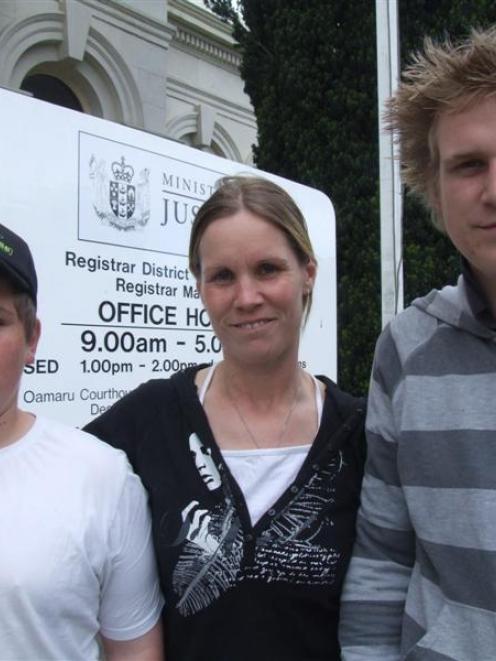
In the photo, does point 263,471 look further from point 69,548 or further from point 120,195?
point 120,195

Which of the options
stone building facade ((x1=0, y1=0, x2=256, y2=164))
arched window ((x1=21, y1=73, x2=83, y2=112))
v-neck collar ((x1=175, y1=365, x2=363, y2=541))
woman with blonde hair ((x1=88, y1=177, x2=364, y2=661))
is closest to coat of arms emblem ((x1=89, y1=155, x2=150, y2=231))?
woman with blonde hair ((x1=88, y1=177, x2=364, y2=661))

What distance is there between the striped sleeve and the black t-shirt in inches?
3.0

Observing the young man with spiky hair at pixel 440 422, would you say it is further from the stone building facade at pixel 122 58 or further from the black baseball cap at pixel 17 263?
the stone building facade at pixel 122 58

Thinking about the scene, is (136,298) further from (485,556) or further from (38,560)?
(485,556)

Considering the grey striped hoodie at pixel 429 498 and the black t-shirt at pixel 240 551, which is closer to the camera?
the grey striped hoodie at pixel 429 498

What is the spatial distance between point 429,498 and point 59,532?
676 millimetres

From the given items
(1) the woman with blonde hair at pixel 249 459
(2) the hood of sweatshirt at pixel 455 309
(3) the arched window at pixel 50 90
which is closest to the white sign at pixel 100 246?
(1) the woman with blonde hair at pixel 249 459

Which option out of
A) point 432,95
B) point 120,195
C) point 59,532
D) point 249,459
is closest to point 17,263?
point 59,532

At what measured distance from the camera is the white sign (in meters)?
2.41

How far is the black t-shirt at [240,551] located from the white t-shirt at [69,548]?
68mm

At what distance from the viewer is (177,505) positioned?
1585 millimetres

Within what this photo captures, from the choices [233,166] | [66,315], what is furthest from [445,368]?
[233,166]

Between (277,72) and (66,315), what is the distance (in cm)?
519

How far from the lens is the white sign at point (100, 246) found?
7.92 ft
